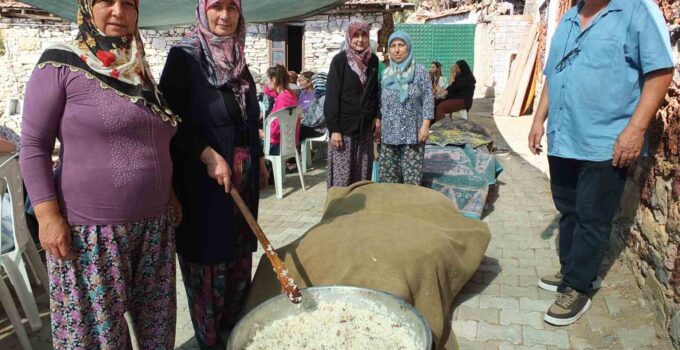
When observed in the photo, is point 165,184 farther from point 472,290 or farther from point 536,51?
point 536,51

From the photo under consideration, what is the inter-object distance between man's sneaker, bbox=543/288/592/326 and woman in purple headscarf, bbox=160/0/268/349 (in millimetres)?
1711

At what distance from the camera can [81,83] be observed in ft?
4.96

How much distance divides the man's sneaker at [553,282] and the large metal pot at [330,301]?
1.72 m

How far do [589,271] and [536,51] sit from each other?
33.1 ft

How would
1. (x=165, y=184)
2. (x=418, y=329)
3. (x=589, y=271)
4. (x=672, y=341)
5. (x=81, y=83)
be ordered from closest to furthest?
1. (x=81, y=83)
2. (x=418, y=329)
3. (x=165, y=184)
4. (x=672, y=341)
5. (x=589, y=271)

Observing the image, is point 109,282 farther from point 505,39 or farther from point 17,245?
point 505,39

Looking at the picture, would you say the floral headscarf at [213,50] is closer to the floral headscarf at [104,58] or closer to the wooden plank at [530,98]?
the floral headscarf at [104,58]

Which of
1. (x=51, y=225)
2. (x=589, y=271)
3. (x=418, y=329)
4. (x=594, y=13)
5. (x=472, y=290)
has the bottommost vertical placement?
(x=472, y=290)

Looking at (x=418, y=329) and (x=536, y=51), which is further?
(x=536, y=51)

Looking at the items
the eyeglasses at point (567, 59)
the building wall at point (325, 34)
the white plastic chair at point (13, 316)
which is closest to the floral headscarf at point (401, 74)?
the eyeglasses at point (567, 59)

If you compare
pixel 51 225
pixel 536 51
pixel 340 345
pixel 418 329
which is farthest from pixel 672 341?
pixel 536 51

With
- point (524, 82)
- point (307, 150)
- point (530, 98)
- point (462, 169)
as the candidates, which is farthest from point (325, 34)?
point (462, 169)

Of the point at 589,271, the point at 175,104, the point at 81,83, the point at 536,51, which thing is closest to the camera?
the point at 81,83

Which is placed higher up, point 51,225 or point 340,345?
point 51,225
